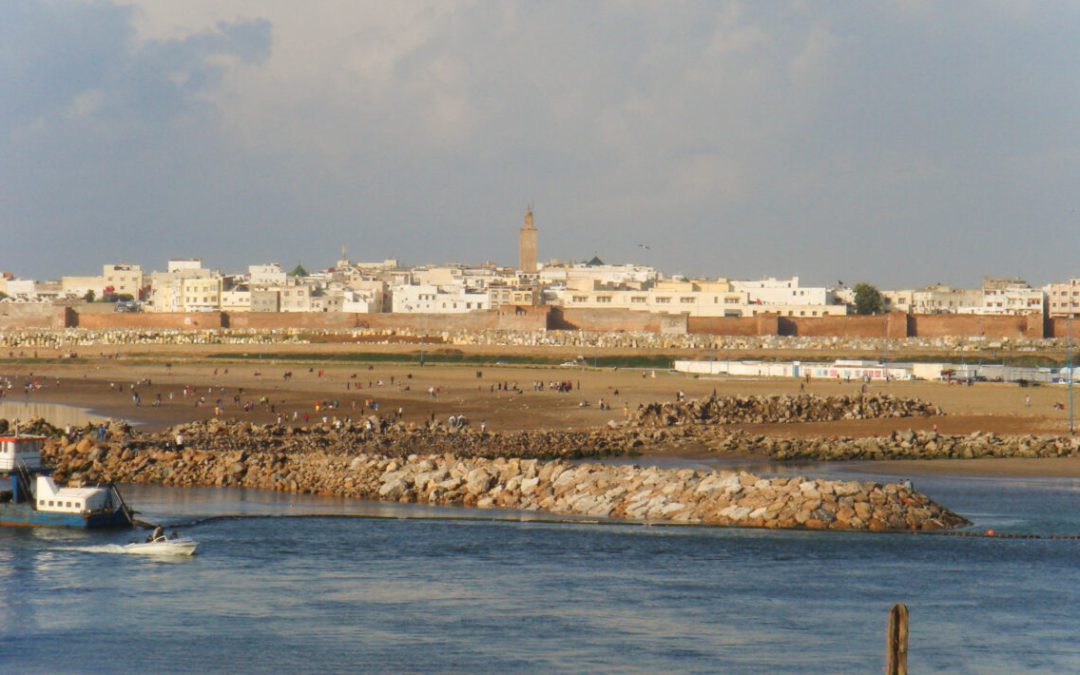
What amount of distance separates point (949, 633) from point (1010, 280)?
13301 centimetres

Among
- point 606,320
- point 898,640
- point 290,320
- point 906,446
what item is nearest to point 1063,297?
point 606,320

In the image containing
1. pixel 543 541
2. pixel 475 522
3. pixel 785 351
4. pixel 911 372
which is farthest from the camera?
pixel 785 351

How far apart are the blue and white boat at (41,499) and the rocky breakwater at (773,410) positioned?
17.7 m

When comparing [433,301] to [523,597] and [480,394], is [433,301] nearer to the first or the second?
Answer: [480,394]

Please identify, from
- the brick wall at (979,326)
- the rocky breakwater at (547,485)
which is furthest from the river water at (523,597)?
the brick wall at (979,326)

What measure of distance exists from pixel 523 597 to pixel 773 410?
895 inches

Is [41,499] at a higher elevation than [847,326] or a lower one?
lower

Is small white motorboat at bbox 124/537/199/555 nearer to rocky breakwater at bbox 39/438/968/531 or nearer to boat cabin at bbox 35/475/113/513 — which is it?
boat cabin at bbox 35/475/113/513

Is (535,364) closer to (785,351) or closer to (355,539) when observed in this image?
(785,351)

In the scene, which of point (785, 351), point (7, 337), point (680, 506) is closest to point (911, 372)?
point (785, 351)

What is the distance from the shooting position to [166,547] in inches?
876

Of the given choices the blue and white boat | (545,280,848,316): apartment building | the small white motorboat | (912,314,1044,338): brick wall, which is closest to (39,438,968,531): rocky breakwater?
the blue and white boat

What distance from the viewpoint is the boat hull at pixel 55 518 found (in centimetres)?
2433

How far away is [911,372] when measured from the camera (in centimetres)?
5862
